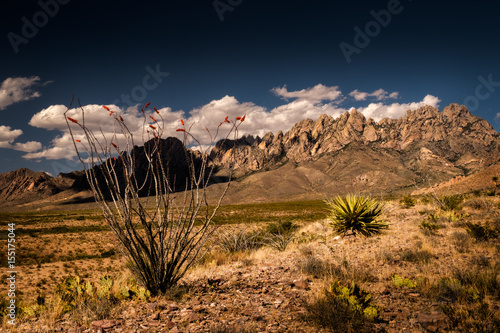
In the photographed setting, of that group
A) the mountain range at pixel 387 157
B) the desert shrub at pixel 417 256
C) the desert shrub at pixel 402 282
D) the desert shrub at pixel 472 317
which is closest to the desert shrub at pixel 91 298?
the desert shrub at pixel 402 282

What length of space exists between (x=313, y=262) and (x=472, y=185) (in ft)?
78.2

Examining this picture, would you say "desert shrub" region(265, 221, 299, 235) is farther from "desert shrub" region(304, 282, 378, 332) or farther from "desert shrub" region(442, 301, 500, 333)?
"desert shrub" region(442, 301, 500, 333)

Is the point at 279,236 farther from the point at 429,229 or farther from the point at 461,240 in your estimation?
Result: the point at 461,240

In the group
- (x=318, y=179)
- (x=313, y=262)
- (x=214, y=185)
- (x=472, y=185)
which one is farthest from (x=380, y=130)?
(x=313, y=262)

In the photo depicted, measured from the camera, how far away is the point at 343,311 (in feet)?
11.3

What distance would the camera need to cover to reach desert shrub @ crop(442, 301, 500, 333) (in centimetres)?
294

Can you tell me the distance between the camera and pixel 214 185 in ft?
570

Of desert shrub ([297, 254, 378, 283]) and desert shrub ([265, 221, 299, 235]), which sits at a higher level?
desert shrub ([297, 254, 378, 283])

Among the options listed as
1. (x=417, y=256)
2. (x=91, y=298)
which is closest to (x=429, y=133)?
(x=417, y=256)

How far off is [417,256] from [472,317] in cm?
277

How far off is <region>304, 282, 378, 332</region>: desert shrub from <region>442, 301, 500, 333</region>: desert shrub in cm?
93

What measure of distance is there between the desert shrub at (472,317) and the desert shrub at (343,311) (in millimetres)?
931

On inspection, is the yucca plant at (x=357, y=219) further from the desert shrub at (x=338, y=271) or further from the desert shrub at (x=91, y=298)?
the desert shrub at (x=91, y=298)

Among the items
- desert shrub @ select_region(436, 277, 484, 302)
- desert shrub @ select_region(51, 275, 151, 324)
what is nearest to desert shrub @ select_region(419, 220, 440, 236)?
desert shrub @ select_region(436, 277, 484, 302)
